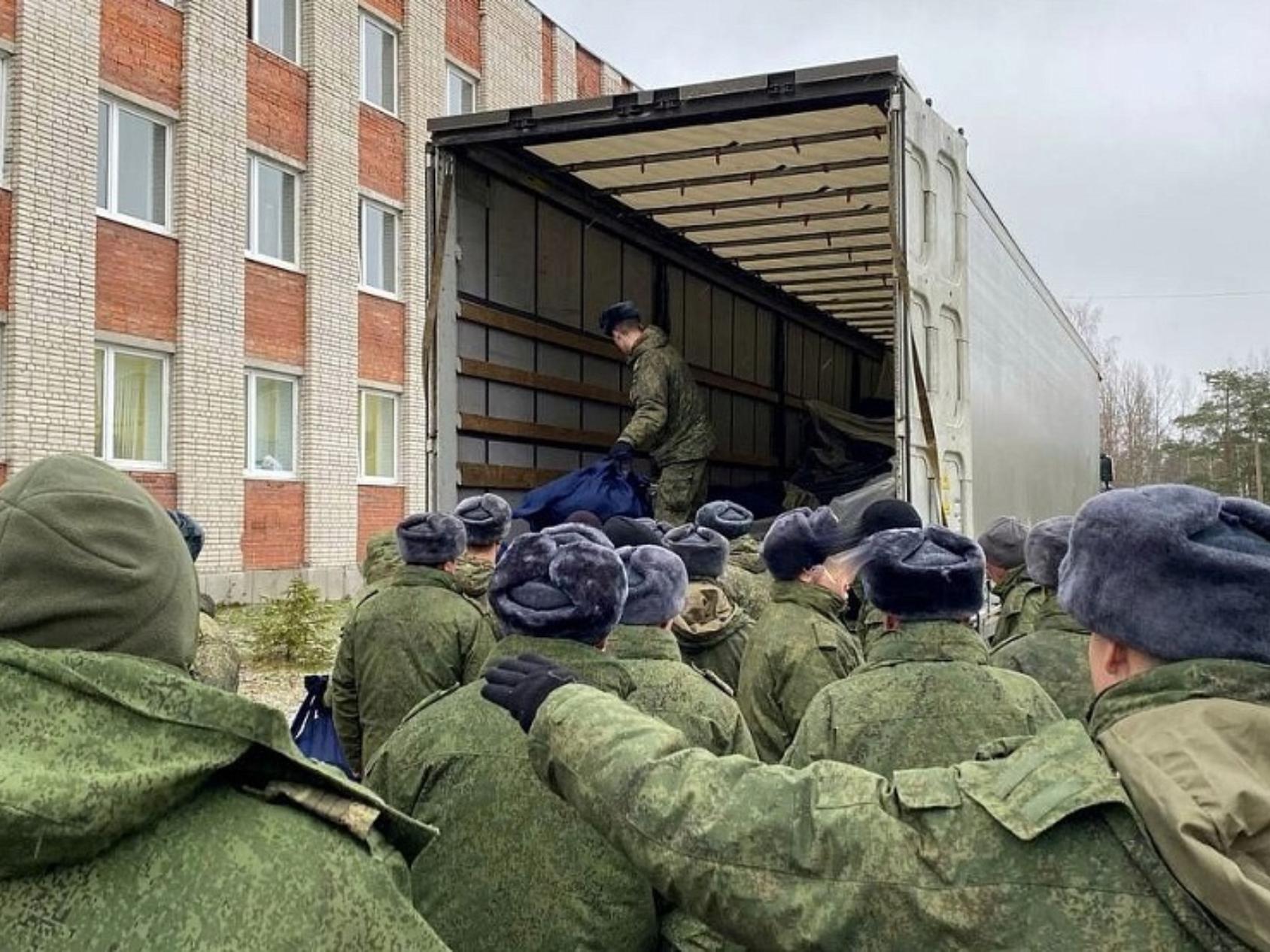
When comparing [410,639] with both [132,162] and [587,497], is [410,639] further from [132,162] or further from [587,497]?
[132,162]

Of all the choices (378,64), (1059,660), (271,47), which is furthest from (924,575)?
(378,64)

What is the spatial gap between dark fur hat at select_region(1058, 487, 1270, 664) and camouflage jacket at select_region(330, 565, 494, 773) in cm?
276

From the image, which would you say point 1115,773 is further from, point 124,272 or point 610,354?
point 124,272

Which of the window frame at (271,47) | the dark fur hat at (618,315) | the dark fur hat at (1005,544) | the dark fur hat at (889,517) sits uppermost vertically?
the window frame at (271,47)

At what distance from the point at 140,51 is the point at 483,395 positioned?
920 centimetres

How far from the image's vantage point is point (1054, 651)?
3588 millimetres

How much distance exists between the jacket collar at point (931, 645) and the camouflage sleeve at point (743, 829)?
4.48ft

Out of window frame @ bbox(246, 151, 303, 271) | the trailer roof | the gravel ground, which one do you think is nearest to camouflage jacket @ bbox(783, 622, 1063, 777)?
the trailer roof

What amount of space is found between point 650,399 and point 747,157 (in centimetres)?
155

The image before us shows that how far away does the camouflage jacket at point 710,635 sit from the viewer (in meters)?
4.04

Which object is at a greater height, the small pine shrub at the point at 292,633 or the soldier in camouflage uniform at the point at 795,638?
the soldier in camouflage uniform at the point at 795,638

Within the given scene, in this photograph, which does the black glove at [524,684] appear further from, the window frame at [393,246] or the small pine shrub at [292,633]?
the window frame at [393,246]

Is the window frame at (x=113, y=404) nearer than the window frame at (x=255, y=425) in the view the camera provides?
Yes

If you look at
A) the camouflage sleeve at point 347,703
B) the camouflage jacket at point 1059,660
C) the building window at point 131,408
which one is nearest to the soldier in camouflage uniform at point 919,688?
the camouflage jacket at point 1059,660
